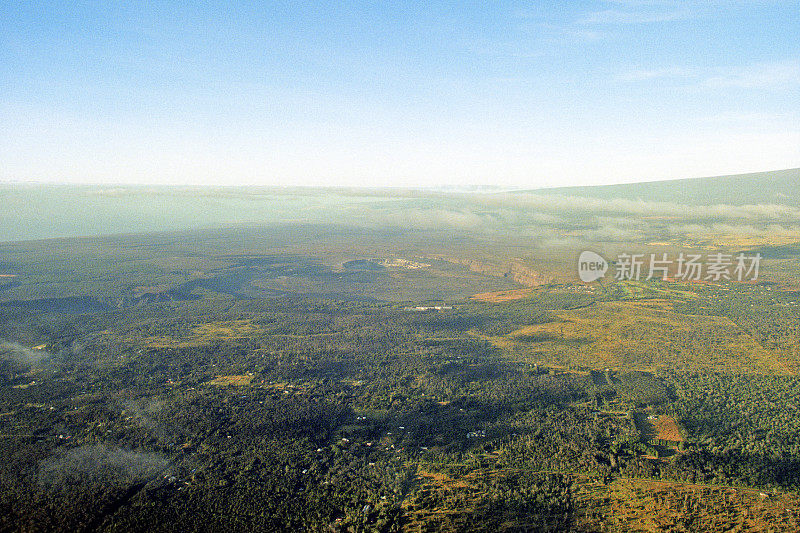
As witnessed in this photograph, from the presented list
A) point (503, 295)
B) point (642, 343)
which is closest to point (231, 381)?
point (642, 343)

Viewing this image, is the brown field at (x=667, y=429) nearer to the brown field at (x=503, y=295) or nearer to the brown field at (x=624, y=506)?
the brown field at (x=624, y=506)

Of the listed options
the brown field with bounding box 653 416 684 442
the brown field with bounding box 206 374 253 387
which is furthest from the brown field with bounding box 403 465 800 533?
the brown field with bounding box 206 374 253 387

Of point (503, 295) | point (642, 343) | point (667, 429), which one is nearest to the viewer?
point (667, 429)

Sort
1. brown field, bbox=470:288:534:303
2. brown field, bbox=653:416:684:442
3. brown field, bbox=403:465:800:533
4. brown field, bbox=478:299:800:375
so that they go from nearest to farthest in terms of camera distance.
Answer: brown field, bbox=403:465:800:533 → brown field, bbox=653:416:684:442 → brown field, bbox=478:299:800:375 → brown field, bbox=470:288:534:303

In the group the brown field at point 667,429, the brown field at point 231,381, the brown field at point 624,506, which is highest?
the brown field at point 667,429

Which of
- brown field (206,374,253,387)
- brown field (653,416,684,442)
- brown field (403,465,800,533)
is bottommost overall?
brown field (206,374,253,387)

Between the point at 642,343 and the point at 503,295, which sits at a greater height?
the point at 642,343

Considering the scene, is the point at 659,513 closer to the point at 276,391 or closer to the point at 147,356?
the point at 276,391

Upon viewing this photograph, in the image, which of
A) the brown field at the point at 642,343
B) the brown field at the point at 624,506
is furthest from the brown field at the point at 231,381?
the brown field at the point at 642,343

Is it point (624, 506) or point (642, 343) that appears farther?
point (642, 343)

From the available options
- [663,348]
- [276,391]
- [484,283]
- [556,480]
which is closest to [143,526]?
[276,391]

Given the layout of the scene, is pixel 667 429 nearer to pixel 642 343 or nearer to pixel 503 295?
pixel 642 343

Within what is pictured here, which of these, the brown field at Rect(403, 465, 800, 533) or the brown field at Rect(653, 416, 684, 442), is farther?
the brown field at Rect(653, 416, 684, 442)

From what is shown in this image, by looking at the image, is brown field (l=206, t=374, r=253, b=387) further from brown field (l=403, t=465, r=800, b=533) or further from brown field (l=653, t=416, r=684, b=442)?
brown field (l=653, t=416, r=684, b=442)
